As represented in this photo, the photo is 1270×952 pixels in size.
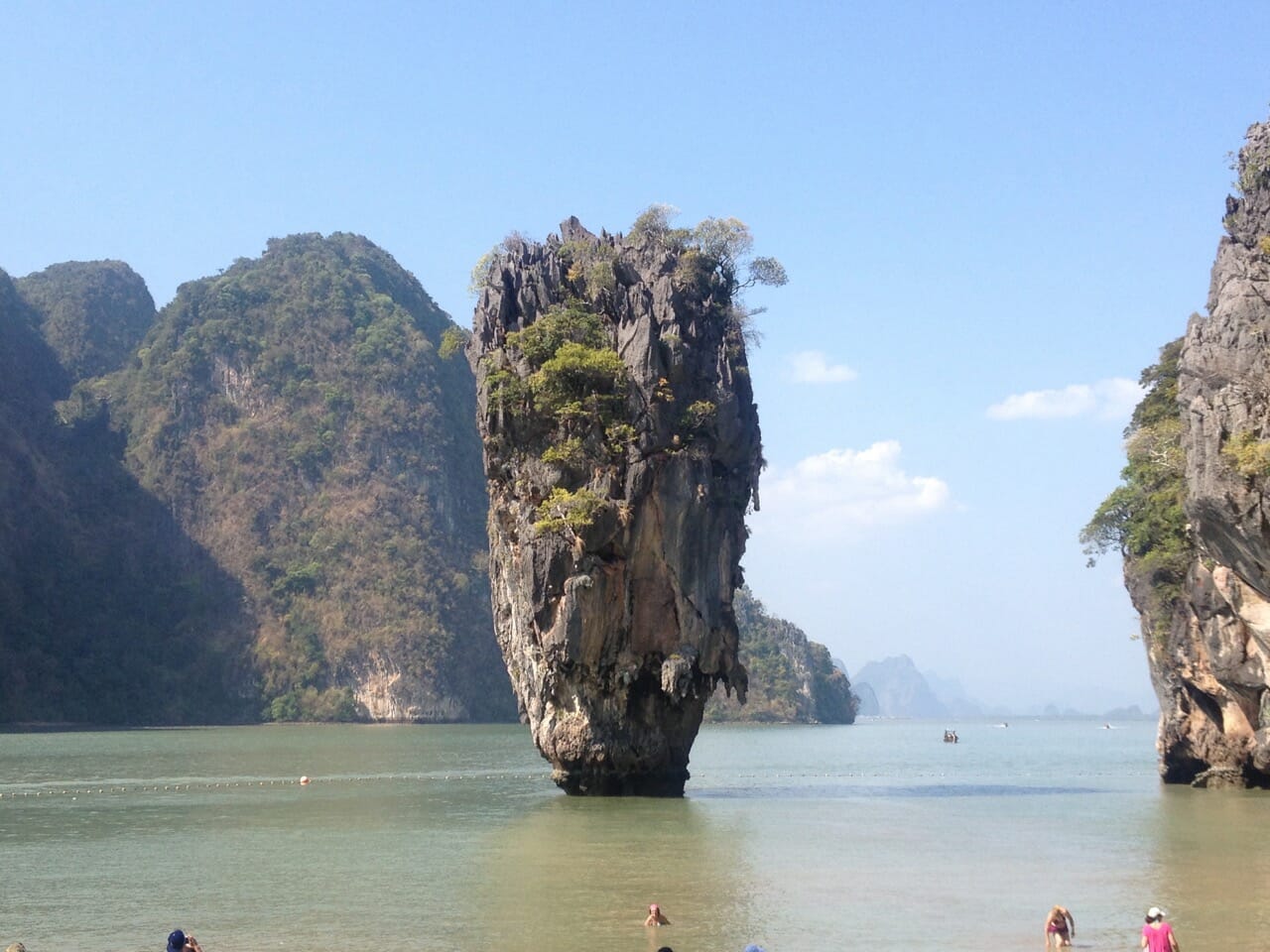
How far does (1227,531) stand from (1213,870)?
7689 millimetres

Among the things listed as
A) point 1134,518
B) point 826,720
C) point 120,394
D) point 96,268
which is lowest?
point 826,720

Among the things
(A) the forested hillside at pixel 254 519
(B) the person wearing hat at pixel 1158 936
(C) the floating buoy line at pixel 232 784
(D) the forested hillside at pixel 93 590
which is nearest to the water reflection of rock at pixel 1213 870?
(B) the person wearing hat at pixel 1158 936

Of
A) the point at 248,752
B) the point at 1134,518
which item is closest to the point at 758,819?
the point at 1134,518

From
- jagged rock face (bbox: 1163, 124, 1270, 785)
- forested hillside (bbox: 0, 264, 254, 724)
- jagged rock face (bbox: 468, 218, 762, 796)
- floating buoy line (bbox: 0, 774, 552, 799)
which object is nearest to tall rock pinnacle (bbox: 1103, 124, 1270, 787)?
jagged rock face (bbox: 1163, 124, 1270, 785)

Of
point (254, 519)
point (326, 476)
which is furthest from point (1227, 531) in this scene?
point (326, 476)

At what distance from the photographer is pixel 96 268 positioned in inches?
7579

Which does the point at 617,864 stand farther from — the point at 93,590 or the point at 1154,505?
the point at 93,590

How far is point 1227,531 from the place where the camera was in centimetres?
3081

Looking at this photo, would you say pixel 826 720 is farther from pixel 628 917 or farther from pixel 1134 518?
pixel 628 917

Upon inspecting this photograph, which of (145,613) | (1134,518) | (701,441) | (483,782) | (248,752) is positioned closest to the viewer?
(701,441)

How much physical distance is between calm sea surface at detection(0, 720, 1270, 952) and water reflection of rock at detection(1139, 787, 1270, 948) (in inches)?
3.3

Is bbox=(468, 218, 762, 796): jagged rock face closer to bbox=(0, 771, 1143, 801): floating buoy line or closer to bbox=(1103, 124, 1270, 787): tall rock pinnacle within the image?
bbox=(0, 771, 1143, 801): floating buoy line

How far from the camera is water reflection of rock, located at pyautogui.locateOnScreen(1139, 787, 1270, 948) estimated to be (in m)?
20.8

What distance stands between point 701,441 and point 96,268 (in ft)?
562
